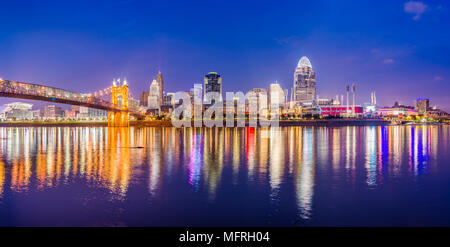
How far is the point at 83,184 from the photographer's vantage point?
12.2 m

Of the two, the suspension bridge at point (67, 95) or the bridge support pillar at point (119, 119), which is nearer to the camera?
the suspension bridge at point (67, 95)

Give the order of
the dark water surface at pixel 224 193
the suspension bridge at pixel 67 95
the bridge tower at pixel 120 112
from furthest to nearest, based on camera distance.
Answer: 1. the bridge tower at pixel 120 112
2. the suspension bridge at pixel 67 95
3. the dark water surface at pixel 224 193

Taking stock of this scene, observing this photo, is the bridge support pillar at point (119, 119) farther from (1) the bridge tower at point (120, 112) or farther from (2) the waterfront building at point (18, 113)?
(2) the waterfront building at point (18, 113)

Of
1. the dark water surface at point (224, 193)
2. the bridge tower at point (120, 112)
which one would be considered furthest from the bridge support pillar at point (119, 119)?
the dark water surface at point (224, 193)

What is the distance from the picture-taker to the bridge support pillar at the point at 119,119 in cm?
8244

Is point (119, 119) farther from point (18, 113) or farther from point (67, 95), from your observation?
point (18, 113)

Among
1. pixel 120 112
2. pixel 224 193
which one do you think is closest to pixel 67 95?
pixel 120 112

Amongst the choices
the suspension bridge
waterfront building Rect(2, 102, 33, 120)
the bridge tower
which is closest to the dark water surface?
the suspension bridge

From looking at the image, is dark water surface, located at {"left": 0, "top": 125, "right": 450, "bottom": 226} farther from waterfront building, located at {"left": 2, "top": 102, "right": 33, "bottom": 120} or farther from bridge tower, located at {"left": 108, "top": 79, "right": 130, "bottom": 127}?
waterfront building, located at {"left": 2, "top": 102, "right": 33, "bottom": 120}

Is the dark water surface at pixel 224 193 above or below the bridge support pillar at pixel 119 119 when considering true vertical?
below
